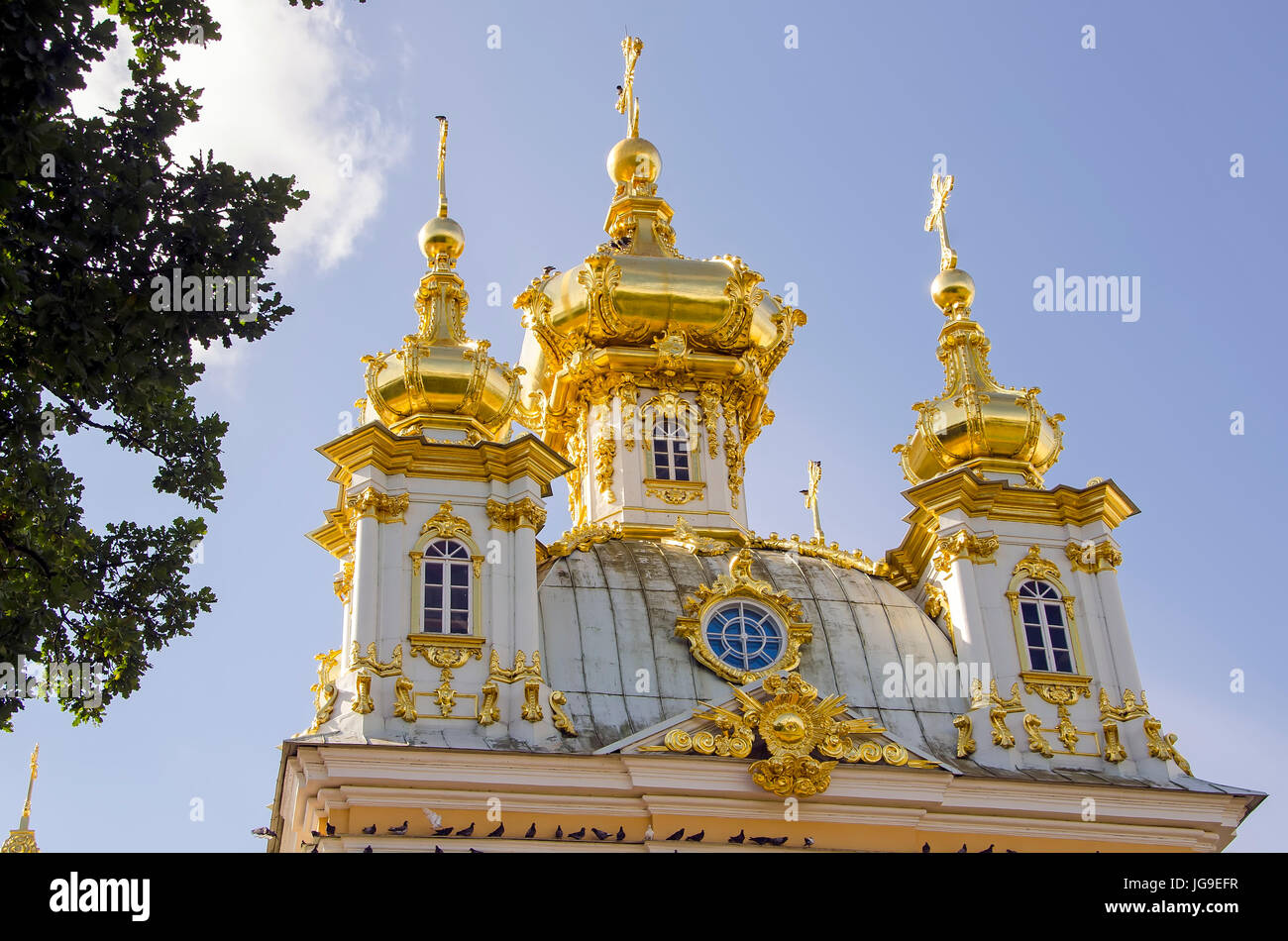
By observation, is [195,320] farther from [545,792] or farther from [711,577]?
[711,577]

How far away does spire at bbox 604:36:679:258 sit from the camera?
3250cm

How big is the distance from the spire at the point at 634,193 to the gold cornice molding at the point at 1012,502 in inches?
309

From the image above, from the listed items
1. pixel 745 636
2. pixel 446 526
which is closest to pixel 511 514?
pixel 446 526

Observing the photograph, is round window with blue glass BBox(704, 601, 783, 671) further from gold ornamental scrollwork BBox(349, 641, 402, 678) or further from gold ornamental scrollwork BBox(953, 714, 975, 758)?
gold ornamental scrollwork BBox(349, 641, 402, 678)

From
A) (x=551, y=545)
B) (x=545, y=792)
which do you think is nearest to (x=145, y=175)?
(x=545, y=792)

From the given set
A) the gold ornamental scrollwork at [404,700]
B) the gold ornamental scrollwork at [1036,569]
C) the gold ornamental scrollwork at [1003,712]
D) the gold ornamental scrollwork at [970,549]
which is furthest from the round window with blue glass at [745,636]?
the gold ornamental scrollwork at [404,700]

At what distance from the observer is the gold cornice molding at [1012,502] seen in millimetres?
26344

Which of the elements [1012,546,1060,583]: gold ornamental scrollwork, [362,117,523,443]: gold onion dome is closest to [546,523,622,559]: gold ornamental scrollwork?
[362,117,523,443]: gold onion dome

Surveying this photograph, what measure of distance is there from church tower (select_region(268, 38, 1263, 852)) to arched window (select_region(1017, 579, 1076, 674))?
36 millimetres

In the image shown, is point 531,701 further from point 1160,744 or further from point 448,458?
point 1160,744

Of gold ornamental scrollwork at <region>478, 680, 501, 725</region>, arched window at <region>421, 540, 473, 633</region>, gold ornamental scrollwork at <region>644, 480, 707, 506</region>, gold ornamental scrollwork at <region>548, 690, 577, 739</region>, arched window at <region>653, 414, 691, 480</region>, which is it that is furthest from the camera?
arched window at <region>653, 414, 691, 480</region>

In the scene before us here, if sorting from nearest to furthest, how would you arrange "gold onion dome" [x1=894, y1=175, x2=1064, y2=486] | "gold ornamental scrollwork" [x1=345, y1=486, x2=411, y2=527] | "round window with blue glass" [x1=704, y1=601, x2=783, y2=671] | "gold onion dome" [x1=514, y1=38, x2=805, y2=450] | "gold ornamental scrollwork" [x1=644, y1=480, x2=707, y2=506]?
"gold ornamental scrollwork" [x1=345, y1=486, x2=411, y2=527]
"round window with blue glass" [x1=704, y1=601, x2=783, y2=671]
"gold onion dome" [x1=894, y1=175, x2=1064, y2=486]
"gold ornamental scrollwork" [x1=644, y1=480, x2=707, y2=506]
"gold onion dome" [x1=514, y1=38, x2=805, y2=450]

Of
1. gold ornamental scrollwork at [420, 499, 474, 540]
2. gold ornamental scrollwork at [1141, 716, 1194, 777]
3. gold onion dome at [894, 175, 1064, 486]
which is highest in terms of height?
gold onion dome at [894, 175, 1064, 486]

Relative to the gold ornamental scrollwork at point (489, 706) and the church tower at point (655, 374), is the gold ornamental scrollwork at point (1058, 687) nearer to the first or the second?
the church tower at point (655, 374)
